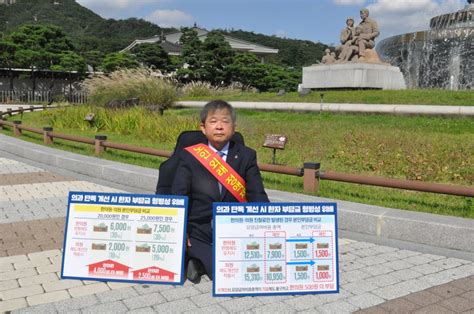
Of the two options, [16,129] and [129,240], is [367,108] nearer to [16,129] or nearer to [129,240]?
[16,129]

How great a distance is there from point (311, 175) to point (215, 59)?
39.0 meters

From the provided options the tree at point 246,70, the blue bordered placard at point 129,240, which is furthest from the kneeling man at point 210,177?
the tree at point 246,70

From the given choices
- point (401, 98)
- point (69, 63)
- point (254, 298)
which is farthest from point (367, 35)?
point (69, 63)

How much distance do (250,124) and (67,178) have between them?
6800 mm

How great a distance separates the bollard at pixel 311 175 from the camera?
21.0 ft

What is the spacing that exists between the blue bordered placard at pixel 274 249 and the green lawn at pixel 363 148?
8.78 ft

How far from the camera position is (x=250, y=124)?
577 inches

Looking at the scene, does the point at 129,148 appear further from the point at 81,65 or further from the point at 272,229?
the point at 81,65

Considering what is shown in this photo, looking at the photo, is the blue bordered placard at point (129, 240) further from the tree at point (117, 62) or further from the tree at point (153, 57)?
the tree at point (153, 57)

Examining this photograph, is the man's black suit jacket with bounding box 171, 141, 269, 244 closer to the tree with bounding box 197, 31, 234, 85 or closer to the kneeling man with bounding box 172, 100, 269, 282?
the kneeling man with bounding box 172, 100, 269, 282

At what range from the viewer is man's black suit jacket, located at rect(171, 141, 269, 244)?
3.87 metres

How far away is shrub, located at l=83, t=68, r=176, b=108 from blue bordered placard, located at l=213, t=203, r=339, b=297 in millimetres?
16379

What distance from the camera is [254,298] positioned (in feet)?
12.1

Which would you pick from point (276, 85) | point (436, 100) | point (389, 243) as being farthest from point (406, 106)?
point (276, 85)
